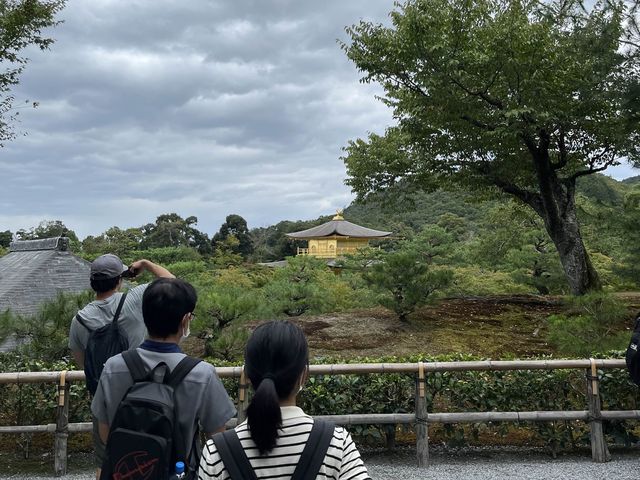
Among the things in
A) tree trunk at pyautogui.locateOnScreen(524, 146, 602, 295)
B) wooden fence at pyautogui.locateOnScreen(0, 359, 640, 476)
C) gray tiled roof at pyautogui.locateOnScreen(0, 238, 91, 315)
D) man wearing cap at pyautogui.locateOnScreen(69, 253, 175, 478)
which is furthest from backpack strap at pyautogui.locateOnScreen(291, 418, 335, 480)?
tree trunk at pyautogui.locateOnScreen(524, 146, 602, 295)

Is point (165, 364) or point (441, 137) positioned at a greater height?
point (441, 137)

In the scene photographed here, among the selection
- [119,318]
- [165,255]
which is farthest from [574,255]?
[165,255]

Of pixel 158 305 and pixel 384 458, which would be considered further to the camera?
pixel 384 458

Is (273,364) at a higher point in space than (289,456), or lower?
higher

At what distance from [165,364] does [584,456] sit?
11.1 feet

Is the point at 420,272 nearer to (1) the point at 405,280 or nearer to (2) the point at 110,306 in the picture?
(1) the point at 405,280

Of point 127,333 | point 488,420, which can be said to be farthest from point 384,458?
point 127,333

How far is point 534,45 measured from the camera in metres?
7.83

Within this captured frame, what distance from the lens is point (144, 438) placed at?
138 centimetres

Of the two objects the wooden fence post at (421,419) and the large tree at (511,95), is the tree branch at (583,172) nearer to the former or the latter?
the large tree at (511,95)

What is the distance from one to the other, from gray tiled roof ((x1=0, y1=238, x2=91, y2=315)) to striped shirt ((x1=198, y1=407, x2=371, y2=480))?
238 inches

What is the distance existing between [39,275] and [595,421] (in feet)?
21.6

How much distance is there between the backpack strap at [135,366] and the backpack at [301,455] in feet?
1.39

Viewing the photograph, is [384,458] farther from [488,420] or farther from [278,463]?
[278,463]
